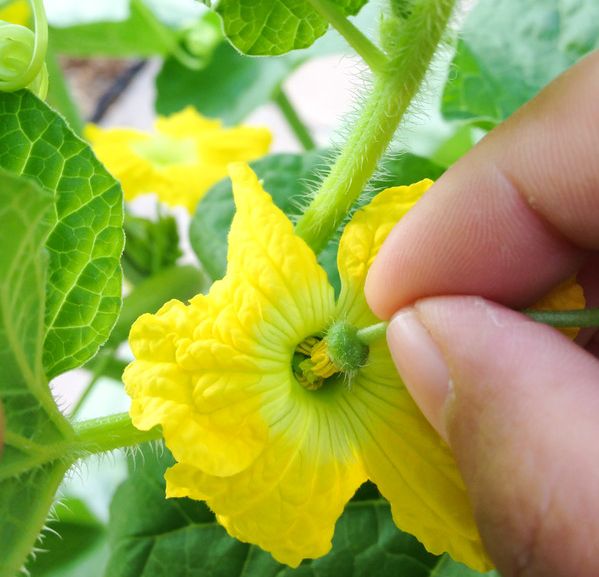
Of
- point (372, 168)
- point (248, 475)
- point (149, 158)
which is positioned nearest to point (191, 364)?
point (248, 475)

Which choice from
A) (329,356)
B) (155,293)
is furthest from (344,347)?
(155,293)

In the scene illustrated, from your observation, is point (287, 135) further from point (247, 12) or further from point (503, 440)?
point (503, 440)

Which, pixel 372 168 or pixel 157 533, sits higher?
pixel 372 168

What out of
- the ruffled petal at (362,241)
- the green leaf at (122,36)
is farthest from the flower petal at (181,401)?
the green leaf at (122,36)

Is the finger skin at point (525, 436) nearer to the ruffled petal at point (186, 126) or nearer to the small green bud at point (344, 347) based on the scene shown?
the small green bud at point (344, 347)

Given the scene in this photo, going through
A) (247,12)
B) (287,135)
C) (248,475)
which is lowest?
(287,135)

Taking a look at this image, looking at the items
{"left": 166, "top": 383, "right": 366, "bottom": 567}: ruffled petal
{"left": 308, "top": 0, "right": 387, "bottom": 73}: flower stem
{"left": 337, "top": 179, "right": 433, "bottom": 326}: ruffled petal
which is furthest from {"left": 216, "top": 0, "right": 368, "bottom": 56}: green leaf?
{"left": 166, "top": 383, "right": 366, "bottom": 567}: ruffled petal

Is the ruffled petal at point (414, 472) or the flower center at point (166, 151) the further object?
the flower center at point (166, 151)
